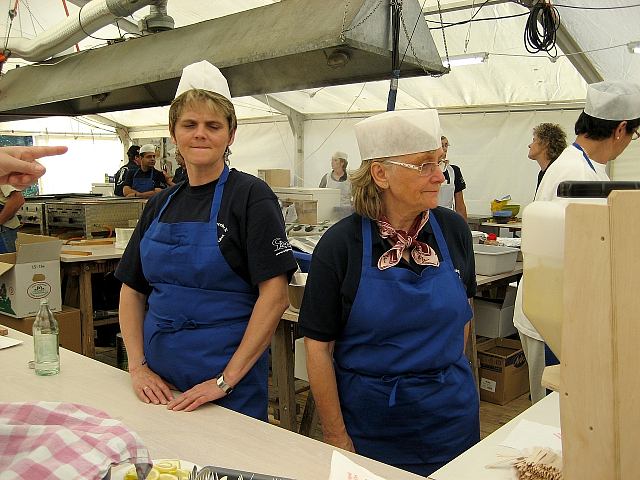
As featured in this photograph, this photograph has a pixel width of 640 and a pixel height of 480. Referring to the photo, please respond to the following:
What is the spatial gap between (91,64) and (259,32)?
4.58ft

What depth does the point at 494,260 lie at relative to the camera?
375 centimetres

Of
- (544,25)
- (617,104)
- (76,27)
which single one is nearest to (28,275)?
(76,27)

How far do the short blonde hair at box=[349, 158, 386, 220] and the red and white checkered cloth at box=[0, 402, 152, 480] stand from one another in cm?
92

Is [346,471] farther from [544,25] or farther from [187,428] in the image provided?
[544,25]

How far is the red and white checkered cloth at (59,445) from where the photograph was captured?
36.9 inches

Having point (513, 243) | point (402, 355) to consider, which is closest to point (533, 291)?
point (402, 355)

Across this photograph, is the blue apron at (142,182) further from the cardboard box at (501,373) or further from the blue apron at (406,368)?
the blue apron at (406,368)

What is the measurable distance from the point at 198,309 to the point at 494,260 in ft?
8.15

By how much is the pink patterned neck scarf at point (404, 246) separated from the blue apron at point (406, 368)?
3 centimetres

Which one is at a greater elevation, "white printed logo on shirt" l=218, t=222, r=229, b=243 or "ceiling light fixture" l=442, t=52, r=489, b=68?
"ceiling light fixture" l=442, t=52, r=489, b=68

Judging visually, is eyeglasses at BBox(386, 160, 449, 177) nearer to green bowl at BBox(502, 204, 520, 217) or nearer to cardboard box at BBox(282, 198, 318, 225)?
cardboard box at BBox(282, 198, 318, 225)

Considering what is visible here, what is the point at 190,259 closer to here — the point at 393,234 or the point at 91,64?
the point at 393,234

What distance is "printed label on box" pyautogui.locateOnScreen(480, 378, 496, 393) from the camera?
13.4 ft

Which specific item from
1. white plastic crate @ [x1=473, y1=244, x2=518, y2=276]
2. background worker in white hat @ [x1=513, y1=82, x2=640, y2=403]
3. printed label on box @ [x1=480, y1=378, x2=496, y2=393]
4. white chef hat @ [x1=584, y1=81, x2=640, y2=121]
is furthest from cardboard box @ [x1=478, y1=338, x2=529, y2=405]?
white chef hat @ [x1=584, y1=81, x2=640, y2=121]
